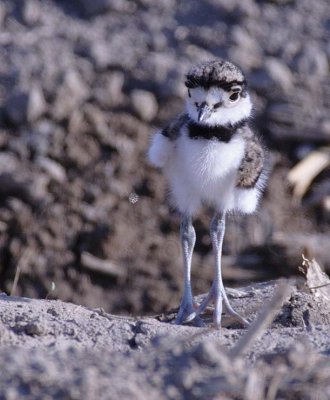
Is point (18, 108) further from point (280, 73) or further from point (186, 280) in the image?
point (186, 280)

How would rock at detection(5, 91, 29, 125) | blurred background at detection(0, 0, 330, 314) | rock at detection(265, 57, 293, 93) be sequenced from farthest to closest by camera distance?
1. rock at detection(265, 57, 293, 93)
2. rock at detection(5, 91, 29, 125)
3. blurred background at detection(0, 0, 330, 314)

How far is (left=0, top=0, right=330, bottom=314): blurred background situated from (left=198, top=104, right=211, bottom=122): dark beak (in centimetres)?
169

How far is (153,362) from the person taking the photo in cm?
314

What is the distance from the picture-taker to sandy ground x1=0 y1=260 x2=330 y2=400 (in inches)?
117

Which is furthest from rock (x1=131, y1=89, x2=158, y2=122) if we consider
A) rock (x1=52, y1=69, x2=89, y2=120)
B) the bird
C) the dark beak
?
the dark beak

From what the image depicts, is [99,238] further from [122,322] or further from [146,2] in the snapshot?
[122,322]

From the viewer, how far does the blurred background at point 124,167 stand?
589cm

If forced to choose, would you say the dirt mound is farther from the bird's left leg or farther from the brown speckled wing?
the brown speckled wing

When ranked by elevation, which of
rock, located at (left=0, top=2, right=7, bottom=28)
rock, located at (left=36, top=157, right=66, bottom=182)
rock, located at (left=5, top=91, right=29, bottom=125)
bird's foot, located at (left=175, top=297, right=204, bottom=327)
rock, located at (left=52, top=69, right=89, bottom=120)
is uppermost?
bird's foot, located at (left=175, top=297, right=204, bottom=327)

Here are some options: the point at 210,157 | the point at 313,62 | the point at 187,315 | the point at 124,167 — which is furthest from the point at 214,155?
the point at 313,62

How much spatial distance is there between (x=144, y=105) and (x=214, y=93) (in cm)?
189

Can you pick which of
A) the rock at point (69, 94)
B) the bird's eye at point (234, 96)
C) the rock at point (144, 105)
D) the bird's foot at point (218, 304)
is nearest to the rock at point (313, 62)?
the rock at point (144, 105)

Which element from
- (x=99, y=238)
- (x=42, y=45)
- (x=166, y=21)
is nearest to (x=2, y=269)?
(x=99, y=238)

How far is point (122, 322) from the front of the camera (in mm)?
3738
